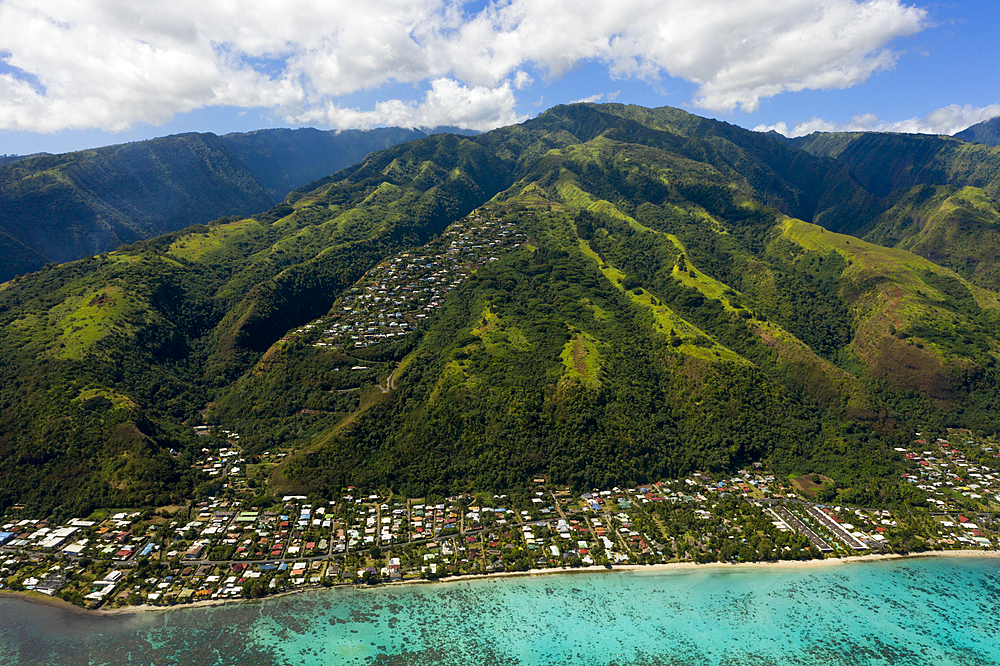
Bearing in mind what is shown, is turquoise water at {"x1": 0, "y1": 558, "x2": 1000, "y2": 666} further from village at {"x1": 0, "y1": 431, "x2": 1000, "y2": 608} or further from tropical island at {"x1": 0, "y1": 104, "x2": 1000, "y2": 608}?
tropical island at {"x1": 0, "y1": 104, "x2": 1000, "y2": 608}

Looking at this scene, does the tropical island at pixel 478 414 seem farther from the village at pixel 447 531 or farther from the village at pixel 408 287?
the village at pixel 408 287

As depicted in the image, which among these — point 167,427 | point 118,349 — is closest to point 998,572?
point 167,427

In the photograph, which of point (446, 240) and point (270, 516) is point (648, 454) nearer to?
point (270, 516)

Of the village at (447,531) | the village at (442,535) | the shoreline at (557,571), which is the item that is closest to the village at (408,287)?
the village at (447,531)

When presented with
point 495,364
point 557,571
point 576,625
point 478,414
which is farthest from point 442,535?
point 495,364

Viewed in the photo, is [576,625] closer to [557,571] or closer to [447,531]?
[557,571]

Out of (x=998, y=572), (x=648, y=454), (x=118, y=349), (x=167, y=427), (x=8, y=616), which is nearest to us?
(x=8, y=616)
